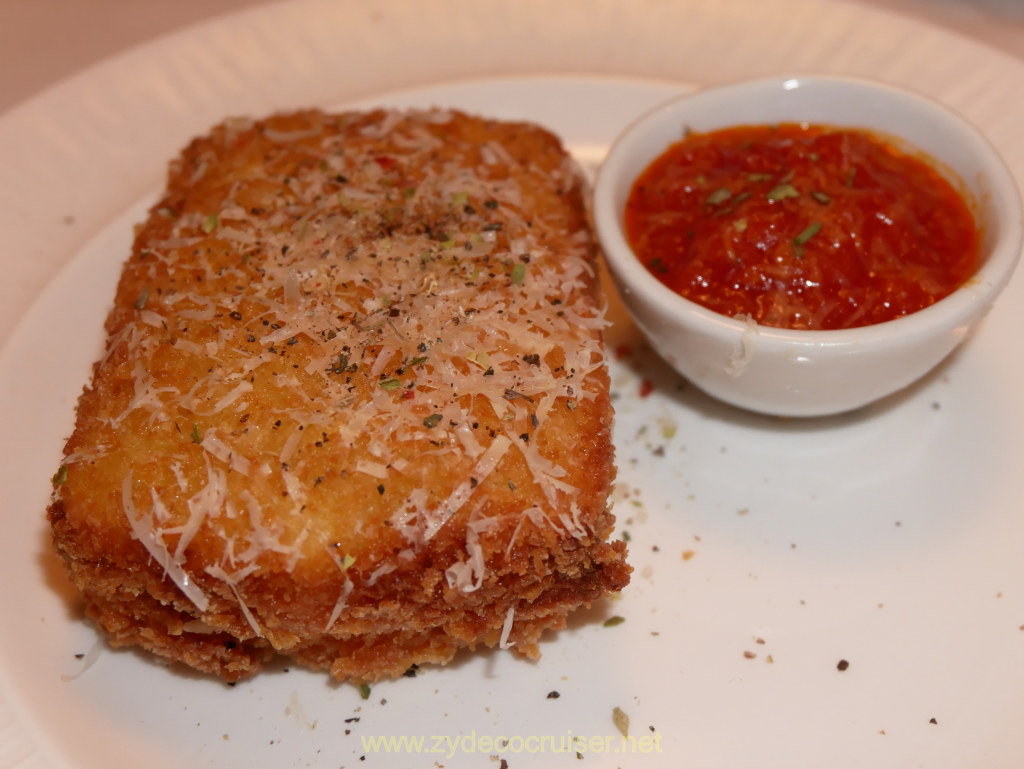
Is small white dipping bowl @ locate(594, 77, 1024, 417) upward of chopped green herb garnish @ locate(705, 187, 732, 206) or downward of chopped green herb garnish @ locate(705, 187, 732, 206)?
downward

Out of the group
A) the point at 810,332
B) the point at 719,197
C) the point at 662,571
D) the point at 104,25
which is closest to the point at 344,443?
the point at 662,571

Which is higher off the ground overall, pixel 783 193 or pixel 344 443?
pixel 344 443

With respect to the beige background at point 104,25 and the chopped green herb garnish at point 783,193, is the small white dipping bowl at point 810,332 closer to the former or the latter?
the chopped green herb garnish at point 783,193

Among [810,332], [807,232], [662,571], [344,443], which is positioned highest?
[344,443]

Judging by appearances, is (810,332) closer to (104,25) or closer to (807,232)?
(807,232)

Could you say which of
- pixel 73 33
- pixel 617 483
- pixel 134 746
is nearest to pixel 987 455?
pixel 617 483

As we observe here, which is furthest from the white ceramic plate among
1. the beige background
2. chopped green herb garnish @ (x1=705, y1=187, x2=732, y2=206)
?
the beige background

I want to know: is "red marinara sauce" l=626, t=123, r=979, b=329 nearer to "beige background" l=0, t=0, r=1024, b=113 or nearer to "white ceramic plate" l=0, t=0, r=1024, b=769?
"white ceramic plate" l=0, t=0, r=1024, b=769
